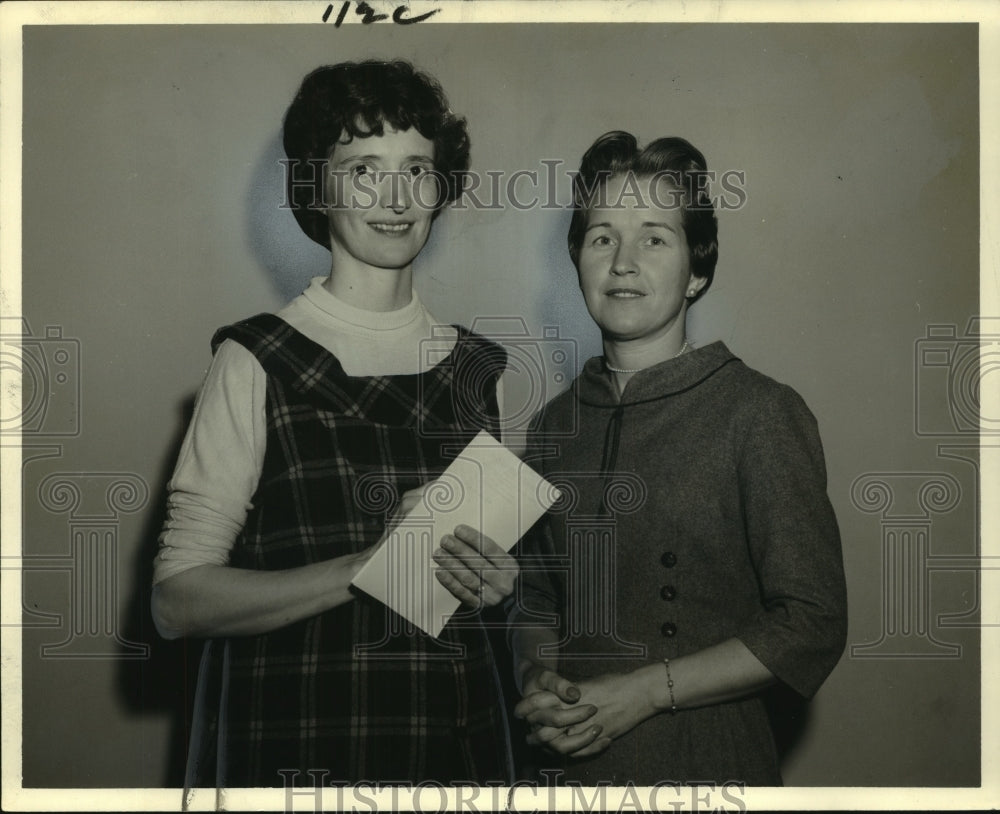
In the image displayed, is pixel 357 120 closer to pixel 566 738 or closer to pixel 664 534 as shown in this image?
pixel 664 534

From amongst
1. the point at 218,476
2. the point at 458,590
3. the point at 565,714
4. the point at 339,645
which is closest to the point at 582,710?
the point at 565,714

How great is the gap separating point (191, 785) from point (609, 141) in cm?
118

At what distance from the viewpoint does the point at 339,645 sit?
1508 millimetres

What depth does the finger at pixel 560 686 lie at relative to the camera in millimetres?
1484

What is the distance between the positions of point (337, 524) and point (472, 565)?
0.20 metres

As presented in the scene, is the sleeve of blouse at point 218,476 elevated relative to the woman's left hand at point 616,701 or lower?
elevated

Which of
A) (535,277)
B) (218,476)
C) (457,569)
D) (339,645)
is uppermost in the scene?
(535,277)

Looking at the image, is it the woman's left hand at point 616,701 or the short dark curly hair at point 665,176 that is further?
the short dark curly hair at point 665,176

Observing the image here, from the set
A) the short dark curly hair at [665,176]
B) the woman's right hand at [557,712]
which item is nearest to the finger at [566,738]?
the woman's right hand at [557,712]

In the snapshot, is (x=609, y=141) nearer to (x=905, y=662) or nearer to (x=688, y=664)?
(x=688, y=664)

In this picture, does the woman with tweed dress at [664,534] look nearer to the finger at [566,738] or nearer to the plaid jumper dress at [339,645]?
the finger at [566,738]

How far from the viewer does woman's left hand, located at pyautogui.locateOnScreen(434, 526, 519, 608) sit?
1.51m

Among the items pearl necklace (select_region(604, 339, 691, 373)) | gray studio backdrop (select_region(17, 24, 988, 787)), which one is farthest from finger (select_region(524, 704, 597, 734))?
pearl necklace (select_region(604, 339, 691, 373))

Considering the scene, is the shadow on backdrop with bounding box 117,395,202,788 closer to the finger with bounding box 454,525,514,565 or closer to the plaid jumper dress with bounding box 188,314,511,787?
the plaid jumper dress with bounding box 188,314,511,787
